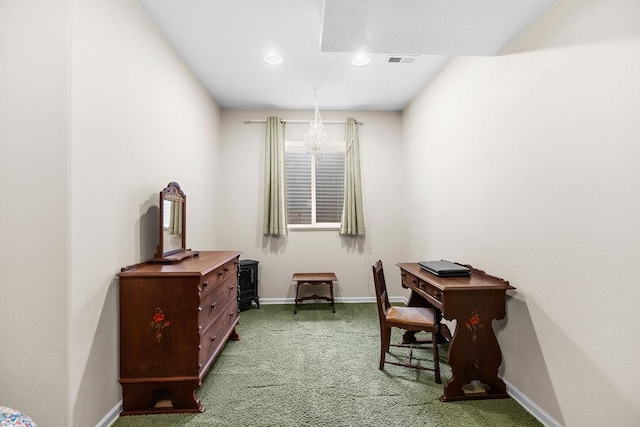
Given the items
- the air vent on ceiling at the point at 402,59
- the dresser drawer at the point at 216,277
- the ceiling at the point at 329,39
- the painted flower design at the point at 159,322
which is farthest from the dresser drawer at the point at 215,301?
the air vent on ceiling at the point at 402,59

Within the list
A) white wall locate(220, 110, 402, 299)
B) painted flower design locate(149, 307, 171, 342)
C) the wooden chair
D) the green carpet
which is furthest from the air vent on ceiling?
painted flower design locate(149, 307, 171, 342)

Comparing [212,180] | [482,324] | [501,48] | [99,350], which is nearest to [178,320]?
[99,350]

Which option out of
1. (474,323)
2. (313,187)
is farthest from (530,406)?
(313,187)

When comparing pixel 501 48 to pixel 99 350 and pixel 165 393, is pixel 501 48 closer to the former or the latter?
pixel 99 350

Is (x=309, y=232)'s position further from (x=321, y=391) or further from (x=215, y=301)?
(x=321, y=391)

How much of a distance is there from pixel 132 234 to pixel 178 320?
722 millimetres

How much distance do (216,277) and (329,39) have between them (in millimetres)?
2062

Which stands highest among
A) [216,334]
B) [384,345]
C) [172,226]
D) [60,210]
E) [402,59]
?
[402,59]

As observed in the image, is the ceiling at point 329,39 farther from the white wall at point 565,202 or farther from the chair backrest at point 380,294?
the chair backrest at point 380,294

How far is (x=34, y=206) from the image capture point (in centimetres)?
154

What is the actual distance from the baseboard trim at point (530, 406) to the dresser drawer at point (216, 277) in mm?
2324

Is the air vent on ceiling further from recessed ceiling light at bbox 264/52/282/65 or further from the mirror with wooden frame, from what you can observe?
the mirror with wooden frame

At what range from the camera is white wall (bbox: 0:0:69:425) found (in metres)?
1.53

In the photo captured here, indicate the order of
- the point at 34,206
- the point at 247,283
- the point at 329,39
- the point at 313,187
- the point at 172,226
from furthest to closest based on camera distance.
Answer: the point at 313,187 < the point at 247,283 < the point at 172,226 < the point at 329,39 < the point at 34,206
